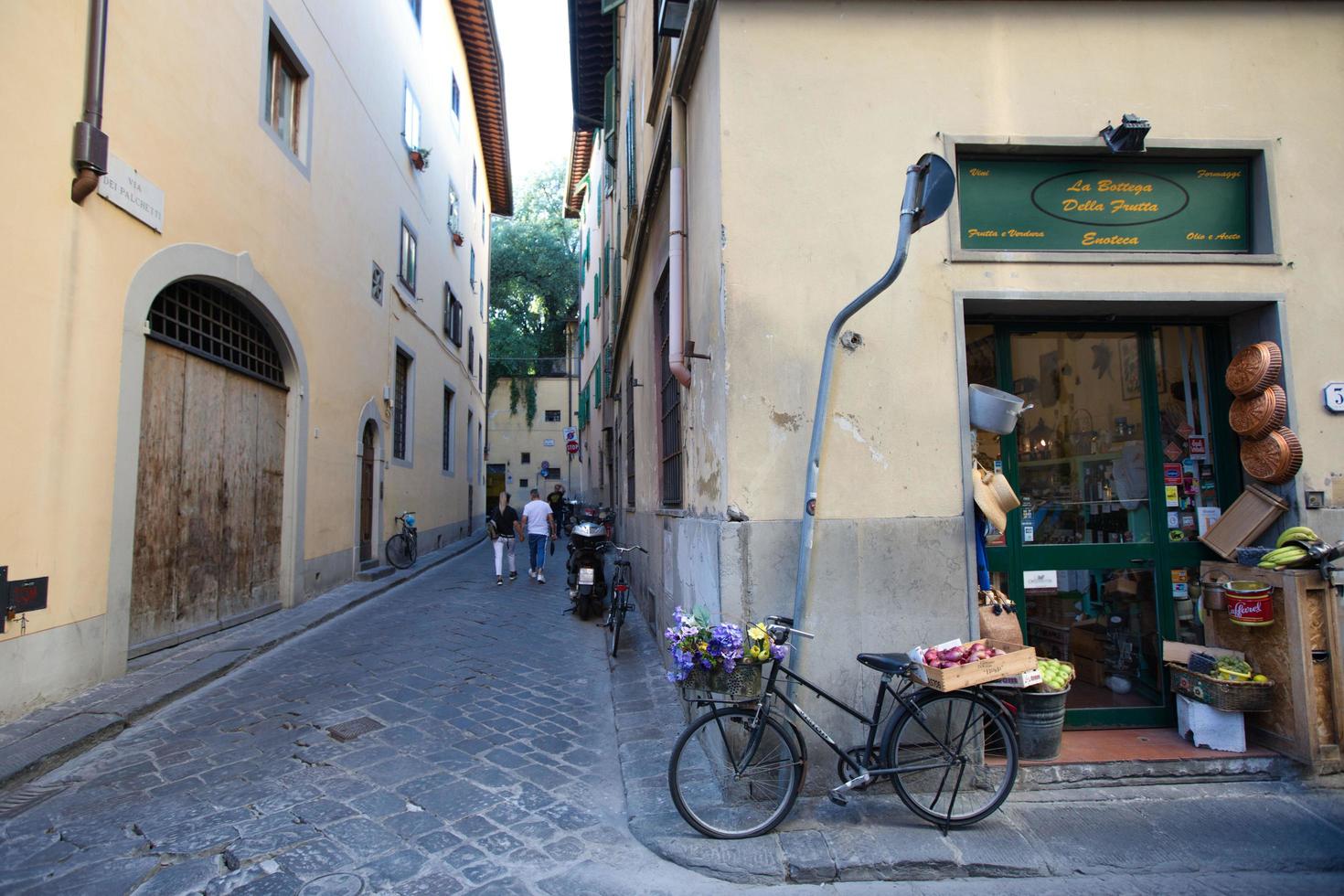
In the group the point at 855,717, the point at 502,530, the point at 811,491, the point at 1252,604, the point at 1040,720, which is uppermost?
the point at 811,491

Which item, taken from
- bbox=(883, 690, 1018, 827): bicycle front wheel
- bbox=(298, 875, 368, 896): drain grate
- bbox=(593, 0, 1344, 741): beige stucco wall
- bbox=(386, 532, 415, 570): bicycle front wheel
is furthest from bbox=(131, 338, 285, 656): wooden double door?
bbox=(883, 690, 1018, 827): bicycle front wheel

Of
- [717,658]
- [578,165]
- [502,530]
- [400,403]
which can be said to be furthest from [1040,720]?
[578,165]

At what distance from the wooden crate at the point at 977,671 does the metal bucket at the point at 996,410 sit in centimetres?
119

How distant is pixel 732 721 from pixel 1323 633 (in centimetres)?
328

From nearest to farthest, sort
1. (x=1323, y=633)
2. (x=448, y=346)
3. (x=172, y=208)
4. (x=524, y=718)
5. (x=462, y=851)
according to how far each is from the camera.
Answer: (x=462, y=851), (x=1323, y=633), (x=524, y=718), (x=172, y=208), (x=448, y=346)

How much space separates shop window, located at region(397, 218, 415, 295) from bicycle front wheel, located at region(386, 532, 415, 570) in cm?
491

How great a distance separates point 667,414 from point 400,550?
8062 millimetres

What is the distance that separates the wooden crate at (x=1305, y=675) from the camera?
13.1ft

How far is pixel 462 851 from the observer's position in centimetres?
334

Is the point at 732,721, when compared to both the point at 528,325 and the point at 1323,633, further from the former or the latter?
the point at 528,325

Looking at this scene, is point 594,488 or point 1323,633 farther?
point 594,488

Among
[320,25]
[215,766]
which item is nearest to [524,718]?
[215,766]

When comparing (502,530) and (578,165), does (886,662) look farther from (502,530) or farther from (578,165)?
(578,165)

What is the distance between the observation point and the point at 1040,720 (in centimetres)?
399
